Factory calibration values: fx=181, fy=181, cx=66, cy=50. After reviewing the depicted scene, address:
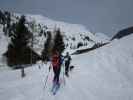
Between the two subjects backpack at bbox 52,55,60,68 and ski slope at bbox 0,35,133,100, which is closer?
ski slope at bbox 0,35,133,100

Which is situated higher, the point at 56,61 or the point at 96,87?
the point at 56,61

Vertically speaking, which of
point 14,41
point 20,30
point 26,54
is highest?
point 20,30

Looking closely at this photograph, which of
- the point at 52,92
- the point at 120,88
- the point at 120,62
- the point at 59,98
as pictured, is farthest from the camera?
the point at 120,62

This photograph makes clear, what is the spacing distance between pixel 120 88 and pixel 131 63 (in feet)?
17.9

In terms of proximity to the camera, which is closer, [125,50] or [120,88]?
[120,88]

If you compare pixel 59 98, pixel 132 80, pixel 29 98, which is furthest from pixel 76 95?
pixel 132 80

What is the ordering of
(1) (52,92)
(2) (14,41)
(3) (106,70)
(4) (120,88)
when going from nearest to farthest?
(1) (52,92) → (4) (120,88) → (3) (106,70) → (2) (14,41)

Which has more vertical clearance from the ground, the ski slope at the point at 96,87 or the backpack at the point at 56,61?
the backpack at the point at 56,61

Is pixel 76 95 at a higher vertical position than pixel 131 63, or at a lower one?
lower

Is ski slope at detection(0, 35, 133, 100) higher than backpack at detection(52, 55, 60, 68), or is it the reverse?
backpack at detection(52, 55, 60, 68)

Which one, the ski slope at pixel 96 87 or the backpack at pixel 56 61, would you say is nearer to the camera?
the ski slope at pixel 96 87

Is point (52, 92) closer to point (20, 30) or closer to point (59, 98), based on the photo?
point (59, 98)

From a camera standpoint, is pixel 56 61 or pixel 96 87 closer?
pixel 56 61

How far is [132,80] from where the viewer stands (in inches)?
586
